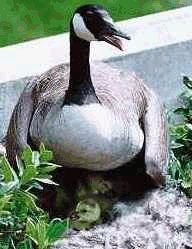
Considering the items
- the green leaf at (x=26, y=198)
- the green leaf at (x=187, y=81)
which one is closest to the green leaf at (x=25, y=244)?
the green leaf at (x=26, y=198)

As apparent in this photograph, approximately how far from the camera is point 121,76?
12.1 ft

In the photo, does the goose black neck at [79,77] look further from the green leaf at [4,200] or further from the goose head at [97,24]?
the green leaf at [4,200]

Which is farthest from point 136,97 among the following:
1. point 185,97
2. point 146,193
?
point 185,97

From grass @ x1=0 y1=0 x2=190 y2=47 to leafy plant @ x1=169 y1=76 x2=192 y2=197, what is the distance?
109cm

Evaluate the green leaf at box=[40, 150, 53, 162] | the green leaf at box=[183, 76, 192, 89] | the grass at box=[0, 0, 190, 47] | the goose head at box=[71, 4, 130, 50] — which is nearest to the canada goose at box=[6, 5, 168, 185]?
the goose head at box=[71, 4, 130, 50]

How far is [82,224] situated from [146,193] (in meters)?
0.29

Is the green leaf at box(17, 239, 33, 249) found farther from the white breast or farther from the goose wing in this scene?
the goose wing

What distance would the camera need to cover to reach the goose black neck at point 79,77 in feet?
11.3

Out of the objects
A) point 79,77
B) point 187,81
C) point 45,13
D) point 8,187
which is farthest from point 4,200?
point 45,13

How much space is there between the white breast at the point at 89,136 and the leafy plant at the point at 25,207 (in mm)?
190

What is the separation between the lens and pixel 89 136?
11.1 feet

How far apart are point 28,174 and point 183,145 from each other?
106 centimetres

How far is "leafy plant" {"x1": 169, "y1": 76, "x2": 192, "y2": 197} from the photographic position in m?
3.76

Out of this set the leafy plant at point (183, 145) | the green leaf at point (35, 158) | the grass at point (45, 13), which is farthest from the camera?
the grass at point (45, 13)
